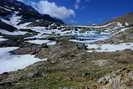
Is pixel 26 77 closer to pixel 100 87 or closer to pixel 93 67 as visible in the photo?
pixel 93 67

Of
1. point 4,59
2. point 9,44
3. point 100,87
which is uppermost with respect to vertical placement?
point 9,44

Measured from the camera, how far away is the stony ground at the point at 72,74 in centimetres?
3208

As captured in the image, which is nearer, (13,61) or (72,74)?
(72,74)

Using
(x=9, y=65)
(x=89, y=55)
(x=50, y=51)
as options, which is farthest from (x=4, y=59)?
(x=89, y=55)

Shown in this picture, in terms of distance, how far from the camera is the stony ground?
32084 millimetres

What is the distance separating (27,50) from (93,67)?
131ft

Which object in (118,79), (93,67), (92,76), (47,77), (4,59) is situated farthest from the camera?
(4,59)

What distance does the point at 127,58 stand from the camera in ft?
196

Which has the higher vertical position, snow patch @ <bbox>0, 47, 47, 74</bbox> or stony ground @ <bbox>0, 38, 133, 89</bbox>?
snow patch @ <bbox>0, 47, 47, 74</bbox>

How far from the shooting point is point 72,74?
46812 mm

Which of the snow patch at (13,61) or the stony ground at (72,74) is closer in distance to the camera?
the stony ground at (72,74)

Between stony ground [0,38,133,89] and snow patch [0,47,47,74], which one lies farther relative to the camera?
snow patch [0,47,47,74]

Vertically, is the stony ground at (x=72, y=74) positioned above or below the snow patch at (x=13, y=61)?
below

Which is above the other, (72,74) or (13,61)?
(13,61)
